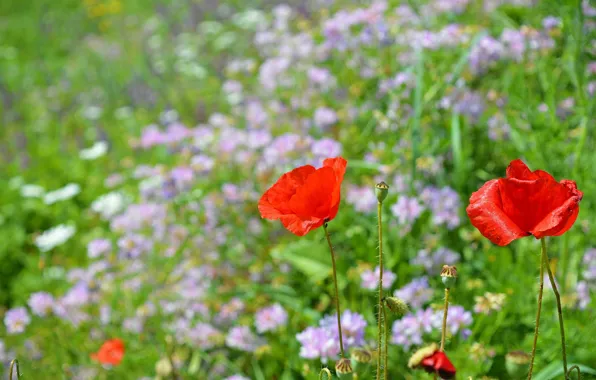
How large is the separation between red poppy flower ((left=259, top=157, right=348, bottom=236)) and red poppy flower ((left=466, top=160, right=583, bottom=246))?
0.74 feet

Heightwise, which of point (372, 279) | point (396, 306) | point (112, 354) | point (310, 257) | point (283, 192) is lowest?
point (112, 354)

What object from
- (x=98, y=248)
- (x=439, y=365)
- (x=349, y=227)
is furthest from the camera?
(x=98, y=248)

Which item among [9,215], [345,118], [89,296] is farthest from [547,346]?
[9,215]

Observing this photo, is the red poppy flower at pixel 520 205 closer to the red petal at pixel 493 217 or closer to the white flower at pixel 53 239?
the red petal at pixel 493 217

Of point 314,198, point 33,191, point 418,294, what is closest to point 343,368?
point 314,198

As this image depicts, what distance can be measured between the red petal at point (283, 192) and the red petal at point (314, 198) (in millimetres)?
20

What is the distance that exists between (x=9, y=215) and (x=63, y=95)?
1.99m

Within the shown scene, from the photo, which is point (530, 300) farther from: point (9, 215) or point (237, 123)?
point (9, 215)

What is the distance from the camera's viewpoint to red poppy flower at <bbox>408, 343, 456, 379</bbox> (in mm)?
919

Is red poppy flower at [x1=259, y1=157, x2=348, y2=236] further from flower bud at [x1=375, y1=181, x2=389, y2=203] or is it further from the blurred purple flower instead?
the blurred purple flower

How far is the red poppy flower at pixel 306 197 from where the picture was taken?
102 cm

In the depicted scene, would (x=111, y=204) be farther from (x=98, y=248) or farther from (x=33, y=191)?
(x=33, y=191)

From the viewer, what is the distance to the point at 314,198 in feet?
3.43

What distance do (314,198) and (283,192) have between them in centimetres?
6
